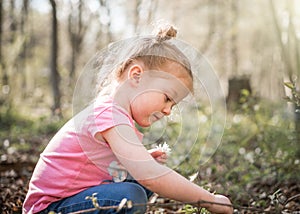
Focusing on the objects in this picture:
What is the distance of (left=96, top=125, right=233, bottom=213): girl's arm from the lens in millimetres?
1747

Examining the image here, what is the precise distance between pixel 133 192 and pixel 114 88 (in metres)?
0.45

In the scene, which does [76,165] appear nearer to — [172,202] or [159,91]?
[159,91]

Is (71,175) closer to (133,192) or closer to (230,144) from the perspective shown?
(133,192)

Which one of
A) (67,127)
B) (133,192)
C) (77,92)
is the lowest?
(133,192)

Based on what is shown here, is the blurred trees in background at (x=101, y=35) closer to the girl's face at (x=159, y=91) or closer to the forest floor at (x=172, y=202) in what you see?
the forest floor at (x=172, y=202)

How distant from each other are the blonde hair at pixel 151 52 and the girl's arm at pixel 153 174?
314 millimetres

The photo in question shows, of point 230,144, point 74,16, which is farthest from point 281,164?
point 74,16

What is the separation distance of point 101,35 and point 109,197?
1757 cm

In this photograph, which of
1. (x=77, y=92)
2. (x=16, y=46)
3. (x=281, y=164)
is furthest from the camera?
(x=16, y=46)

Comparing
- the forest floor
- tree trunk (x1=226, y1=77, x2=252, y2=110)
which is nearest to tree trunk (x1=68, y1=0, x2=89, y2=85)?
tree trunk (x1=226, y1=77, x2=252, y2=110)

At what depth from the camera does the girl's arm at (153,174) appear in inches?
68.8

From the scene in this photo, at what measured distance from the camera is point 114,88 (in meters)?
1.97

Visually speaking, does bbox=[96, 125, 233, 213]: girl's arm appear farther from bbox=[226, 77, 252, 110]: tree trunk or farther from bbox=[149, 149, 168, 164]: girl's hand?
bbox=[226, 77, 252, 110]: tree trunk

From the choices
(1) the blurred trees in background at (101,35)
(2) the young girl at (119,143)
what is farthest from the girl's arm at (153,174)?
(1) the blurred trees in background at (101,35)
